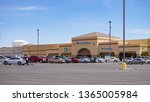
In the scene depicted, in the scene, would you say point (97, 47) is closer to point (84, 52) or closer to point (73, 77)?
point (84, 52)

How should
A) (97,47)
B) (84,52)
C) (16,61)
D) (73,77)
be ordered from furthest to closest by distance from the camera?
(84,52) < (97,47) < (16,61) < (73,77)

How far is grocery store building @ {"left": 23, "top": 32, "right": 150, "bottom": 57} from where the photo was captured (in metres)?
94.8

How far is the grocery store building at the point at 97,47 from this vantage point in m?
94.8

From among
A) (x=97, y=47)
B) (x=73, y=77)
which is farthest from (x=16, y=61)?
(x=97, y=47)

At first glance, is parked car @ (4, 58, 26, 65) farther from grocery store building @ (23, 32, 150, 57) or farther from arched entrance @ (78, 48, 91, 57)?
arched entrance @ (78, 48, 91, 57)

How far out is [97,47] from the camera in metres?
101

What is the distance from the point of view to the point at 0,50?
140625 millimetres

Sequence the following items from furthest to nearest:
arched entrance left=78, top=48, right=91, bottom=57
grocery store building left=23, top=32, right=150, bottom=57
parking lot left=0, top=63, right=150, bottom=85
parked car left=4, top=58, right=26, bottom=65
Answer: arched entrance left=78, top=48, right=91, bottom=57 < grocery store building left=23, top=32, right=150, bottom=57 < parked car left=4, top=58, right=26, bottom=65 < parking lot left=0, top=63, right=150, bottom=85

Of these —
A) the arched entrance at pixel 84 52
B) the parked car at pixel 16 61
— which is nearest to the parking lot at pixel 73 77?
the parked car at pixel 16 61

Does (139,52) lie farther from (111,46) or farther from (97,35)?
(97,35)

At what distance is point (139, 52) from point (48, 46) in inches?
1494

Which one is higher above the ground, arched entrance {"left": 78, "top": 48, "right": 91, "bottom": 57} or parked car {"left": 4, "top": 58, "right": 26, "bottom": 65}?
arched entrance {"left": 78, "top": 48, "right": 91, "bottom": 57}

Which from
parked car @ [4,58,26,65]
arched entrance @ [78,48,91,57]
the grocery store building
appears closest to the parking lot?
parked car @ [4,58,26,65]

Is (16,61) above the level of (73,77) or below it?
above
